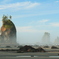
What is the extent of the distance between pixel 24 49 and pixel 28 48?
1.79 meters

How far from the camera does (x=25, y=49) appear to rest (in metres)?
73.5

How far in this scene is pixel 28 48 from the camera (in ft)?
245

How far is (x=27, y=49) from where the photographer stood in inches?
2894

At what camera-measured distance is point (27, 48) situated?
245 feet

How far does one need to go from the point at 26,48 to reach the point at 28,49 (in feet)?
5.40

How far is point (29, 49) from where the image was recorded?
238 feet

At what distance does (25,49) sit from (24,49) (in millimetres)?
338

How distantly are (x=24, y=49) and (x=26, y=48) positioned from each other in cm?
152

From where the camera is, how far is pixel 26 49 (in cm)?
7356

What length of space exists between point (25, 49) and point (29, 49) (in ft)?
5.18

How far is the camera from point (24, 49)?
241 ft

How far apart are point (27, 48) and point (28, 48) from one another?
374mm

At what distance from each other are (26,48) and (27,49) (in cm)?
131
